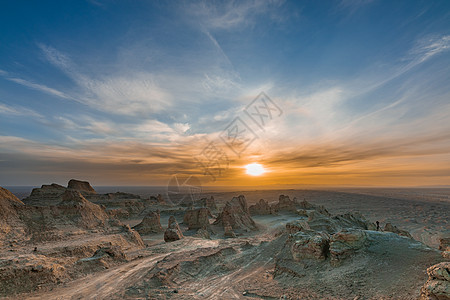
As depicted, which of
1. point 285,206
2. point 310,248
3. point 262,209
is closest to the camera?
point 310,248

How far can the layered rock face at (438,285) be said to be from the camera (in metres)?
4.92

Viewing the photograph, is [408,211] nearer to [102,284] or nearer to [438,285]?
[438,285]

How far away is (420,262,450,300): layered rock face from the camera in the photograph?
16.1ft

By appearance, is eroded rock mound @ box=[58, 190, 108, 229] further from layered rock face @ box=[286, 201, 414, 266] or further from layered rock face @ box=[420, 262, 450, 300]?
layered rock face @ box=[420, 262, 450, 300]

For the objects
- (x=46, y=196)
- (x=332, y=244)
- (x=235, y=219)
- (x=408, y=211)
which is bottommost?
(x=408, y=211)

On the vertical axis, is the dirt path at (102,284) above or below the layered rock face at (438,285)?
below

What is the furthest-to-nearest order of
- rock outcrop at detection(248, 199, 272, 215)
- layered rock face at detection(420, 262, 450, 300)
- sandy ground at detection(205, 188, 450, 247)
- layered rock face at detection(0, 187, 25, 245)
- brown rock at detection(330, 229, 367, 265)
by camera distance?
1. rock outcrop at detection(248, 199, 272, 215)
2. sandy ground at detection(205, 188, 450, 247)
3. layered rock face at detection(0, 187, 25, 245)
4. brown rock at detection(330, 229, 367, 265)
5. layered rock face at detection(420, 262, 450, 300)

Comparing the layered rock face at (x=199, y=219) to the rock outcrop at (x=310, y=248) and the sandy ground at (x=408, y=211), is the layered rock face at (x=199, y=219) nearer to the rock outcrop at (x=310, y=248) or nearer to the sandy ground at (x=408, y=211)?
the rock outcrop at (x=310, y=248)

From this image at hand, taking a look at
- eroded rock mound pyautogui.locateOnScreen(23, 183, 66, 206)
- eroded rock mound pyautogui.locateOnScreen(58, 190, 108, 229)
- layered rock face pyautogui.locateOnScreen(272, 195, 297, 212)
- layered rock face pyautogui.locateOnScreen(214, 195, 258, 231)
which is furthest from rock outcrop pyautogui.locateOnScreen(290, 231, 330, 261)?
eroded rock mound pyautogui.locateOnScreen(23, 183, 66, 206)

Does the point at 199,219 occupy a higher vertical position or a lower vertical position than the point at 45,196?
lower

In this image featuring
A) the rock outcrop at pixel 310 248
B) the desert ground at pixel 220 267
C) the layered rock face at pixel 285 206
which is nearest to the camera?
the desert ground at pixel 220 267

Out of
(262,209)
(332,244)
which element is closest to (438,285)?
(332,244)

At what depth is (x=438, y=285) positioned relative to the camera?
509 cm

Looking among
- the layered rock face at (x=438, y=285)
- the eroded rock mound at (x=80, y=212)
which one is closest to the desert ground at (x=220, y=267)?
the layered rock face at (x=438, y=285)
